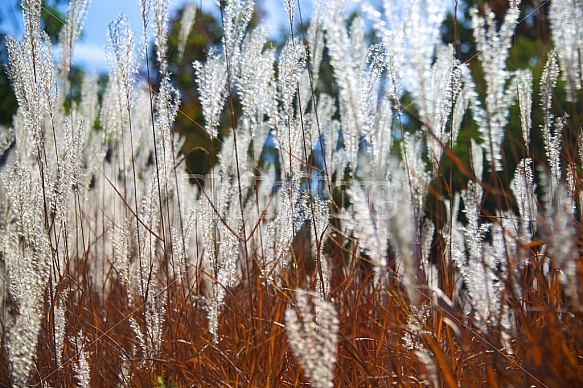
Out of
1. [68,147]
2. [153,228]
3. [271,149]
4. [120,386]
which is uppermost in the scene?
[271,149]

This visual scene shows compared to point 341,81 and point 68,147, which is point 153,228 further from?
point 341,81

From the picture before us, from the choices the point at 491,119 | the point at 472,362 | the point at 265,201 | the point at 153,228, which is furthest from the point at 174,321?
the point at 265,201

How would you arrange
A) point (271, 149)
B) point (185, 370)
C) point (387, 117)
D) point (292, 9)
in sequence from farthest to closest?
point (271, 149)
point (387, 117)
point (292, 9)
point (185, 370)

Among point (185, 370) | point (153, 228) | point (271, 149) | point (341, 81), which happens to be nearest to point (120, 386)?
point (185, 370)

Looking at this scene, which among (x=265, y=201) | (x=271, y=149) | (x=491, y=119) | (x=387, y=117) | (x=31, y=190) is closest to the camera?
(x=491, y=119)

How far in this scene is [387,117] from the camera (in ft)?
8.62

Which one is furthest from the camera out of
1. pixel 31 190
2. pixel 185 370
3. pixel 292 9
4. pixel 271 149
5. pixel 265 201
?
pixel 271 149

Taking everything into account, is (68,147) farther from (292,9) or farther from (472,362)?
(472,362)

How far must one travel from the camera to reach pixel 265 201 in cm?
413

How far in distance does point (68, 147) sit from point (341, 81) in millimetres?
1251

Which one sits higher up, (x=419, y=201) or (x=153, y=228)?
(x=419, y=201)

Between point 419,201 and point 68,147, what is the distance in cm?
153

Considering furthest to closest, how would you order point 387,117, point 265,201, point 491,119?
point 265,201 → point 387,117 → point 491,119

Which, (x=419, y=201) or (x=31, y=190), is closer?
(x=31, y=190)
